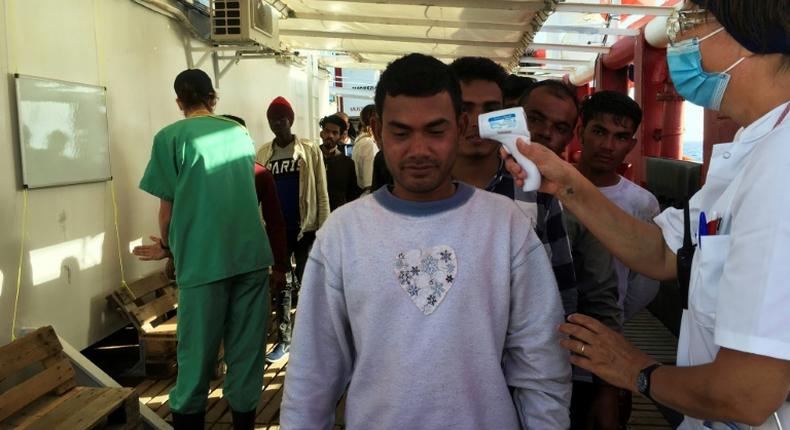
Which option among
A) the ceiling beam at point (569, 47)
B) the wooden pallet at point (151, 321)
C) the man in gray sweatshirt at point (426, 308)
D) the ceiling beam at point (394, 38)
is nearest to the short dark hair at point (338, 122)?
the ceiling beam at point (394, 38)

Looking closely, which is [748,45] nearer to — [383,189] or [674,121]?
[383,189]

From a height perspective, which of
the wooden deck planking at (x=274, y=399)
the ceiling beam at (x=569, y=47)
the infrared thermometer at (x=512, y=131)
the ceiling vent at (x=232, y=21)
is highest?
the ceiling beam at (x=569, y=47)

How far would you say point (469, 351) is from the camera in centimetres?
133

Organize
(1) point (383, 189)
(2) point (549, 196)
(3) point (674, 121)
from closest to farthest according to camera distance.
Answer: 1. (1) point (383, 189)
2. (2) point (549, 196)
3. (3) point (674, 121)

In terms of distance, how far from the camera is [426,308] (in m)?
1.33

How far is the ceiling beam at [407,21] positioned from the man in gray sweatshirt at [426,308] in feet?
18.8

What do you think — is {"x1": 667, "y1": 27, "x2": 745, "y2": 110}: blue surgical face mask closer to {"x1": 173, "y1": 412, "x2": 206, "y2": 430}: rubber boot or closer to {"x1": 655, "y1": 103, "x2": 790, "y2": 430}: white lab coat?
{"x1": 655, "y1": 103, "x2": 790, "y2": 430}: white lab coat

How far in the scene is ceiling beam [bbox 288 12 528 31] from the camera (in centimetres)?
690

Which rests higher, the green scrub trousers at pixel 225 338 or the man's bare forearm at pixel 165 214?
the man's bare forearm at pixel 165 214

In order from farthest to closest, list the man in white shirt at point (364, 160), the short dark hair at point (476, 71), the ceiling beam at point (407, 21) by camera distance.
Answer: the ceiling beam at point (407, 21)
the man in white shirt at point (364, 160)
the short dark hair at point (476, 71)

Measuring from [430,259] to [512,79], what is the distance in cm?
171

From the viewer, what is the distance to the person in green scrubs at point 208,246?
9.58 ft

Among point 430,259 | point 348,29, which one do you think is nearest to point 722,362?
point 430,259

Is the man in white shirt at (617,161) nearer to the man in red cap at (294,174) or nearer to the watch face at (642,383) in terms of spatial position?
the watch face at (642,383)
